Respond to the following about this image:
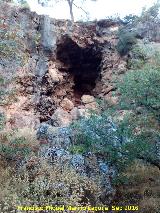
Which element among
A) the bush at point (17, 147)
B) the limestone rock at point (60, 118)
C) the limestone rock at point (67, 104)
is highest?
the limestone rock at point (67, 104)

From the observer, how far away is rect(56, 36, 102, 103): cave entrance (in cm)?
2067

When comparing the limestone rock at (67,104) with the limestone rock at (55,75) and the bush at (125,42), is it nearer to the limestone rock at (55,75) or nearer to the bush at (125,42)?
the limestone rock at (55,75)

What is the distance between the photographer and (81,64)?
69.9 feet

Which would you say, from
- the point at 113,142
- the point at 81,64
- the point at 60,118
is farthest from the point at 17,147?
the point at 81,64

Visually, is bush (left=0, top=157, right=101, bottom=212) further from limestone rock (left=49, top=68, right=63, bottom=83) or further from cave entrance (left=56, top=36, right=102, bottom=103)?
cave entrance (left=56, top=36, right=102, bottom=103)

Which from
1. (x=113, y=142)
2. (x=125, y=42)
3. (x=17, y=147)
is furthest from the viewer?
(x=125, y=42)

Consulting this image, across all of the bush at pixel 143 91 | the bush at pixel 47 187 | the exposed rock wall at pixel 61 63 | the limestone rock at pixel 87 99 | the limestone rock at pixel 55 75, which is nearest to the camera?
the bush at pixel 47 187

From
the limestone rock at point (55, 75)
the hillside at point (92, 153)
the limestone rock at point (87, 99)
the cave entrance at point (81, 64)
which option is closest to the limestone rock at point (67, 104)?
the limestone rock at point (87, 99)

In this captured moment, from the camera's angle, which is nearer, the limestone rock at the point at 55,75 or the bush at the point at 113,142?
the bush at the point at 113,142

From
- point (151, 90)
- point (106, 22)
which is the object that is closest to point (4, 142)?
point (151, 90)

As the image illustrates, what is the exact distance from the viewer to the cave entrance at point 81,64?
20672mm

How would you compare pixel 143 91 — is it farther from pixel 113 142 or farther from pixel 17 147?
pixel 17 147

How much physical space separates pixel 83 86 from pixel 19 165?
11.0m

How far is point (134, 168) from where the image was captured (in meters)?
11.8
